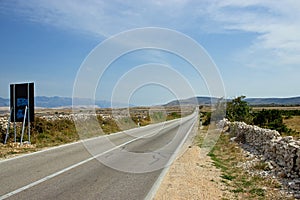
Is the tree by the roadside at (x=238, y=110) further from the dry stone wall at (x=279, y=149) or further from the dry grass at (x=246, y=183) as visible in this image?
the dry grass at (x=246, y=183)

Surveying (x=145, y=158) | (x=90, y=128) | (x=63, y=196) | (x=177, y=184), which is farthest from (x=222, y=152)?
(x=90, y=128)

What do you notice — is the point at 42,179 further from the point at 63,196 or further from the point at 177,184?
the point at 177,184

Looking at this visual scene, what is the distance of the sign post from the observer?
1806 centimetres

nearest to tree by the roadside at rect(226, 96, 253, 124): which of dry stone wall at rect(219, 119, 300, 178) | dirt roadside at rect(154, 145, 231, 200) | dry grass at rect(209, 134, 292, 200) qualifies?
dry stone wall at rect(219, 119, 300, 178)

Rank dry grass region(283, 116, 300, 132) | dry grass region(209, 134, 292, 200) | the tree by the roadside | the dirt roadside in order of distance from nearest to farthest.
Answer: the dirt roadside → dry grass region(209, 134, 292, 200) → dry grass region(283, 116, 300, 132) → the tree by the roadside

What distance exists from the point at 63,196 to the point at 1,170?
3.80 metres

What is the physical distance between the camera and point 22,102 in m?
18.2

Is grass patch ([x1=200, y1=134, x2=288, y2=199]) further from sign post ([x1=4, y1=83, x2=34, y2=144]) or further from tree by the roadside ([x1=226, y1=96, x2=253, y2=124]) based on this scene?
tree by the roadside ([x1=226, y1=96, x2=253, y2=124])

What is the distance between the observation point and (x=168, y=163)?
12.1 meters

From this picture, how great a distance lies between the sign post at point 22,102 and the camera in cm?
1806

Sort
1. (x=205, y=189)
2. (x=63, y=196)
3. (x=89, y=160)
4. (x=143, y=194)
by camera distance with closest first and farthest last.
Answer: (x=63, y=196) → (x=143, y=194) → (x=205, y=189) → (x=89, y=160)

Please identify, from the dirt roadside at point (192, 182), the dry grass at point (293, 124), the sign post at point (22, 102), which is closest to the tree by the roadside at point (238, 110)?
the dry grass at point (293, 124)

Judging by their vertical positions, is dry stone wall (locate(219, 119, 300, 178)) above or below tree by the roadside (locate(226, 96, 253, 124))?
below

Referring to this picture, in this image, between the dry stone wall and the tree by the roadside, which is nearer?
the dry stone wall
